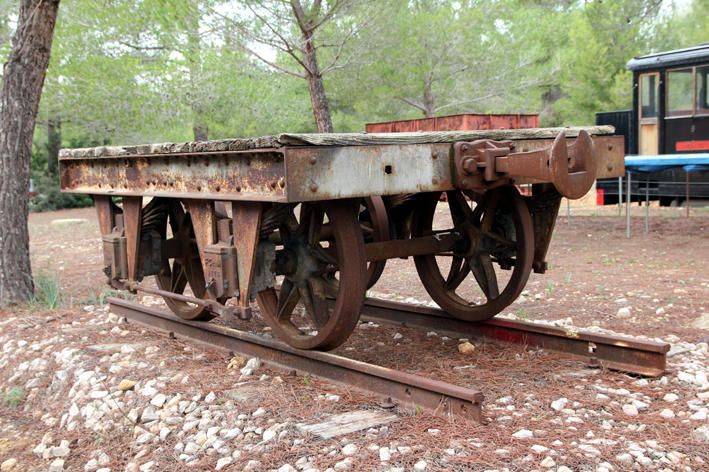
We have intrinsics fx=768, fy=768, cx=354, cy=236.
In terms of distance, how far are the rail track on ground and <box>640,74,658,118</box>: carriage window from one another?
1128 cm

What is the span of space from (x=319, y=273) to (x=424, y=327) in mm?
1292

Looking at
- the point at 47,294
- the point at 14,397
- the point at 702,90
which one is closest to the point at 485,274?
the point at 14,397

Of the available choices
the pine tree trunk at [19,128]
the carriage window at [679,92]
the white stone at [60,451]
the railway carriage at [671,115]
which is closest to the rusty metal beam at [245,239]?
the white stone at [60,451]

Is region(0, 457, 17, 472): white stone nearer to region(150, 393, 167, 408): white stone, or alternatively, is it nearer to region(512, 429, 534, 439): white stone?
region(150, 393, 167, 408): white stone

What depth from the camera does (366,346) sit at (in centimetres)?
503

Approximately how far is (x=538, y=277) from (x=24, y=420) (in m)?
5.06

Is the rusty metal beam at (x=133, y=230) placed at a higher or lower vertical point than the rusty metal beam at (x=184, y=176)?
lower

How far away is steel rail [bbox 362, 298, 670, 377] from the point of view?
4094mm

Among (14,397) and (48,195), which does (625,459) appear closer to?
(14,397)

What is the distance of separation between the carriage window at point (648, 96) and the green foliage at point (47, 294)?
11.8m

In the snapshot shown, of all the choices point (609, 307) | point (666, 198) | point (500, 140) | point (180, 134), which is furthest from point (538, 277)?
point (180, 134)

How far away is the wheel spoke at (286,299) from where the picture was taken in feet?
14.5

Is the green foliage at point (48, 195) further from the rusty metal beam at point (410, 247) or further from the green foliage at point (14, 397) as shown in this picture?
the rusty metal beam at point (410, 247)

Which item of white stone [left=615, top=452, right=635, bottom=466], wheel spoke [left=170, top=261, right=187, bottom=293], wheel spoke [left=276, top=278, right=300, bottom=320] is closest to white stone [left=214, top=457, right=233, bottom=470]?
wheel spoke [left=276, top=278, right=300, bottom=320]
